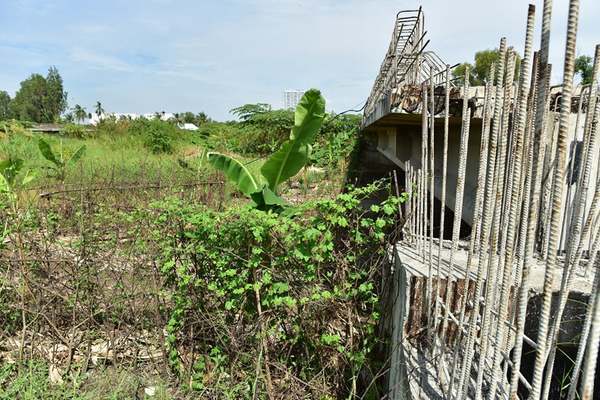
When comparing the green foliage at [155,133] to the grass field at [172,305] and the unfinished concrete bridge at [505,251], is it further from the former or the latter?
the unfinished concrete bridge at [505,251]

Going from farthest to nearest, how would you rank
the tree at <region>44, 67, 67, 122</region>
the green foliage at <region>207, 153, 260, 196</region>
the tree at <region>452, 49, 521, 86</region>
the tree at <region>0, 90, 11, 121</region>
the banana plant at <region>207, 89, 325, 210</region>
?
1. the tree at <region>0, 90, 11, 121</region>
2. the tree at <region>44, 67, 67, 122</region>
3. the green foliage at <region>207, 153, 260, 196</region>
4. the banana plant at <region>207, 89, 325, 210</region>
5. the tree at <region>452, 49, 521, 86</region>

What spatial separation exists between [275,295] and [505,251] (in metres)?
2.14

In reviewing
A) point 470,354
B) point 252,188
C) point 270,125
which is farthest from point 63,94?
point 470,354

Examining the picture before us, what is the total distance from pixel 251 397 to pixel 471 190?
306 cm

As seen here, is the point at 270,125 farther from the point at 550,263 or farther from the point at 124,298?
the point at 550,263

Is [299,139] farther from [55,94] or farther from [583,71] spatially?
[55,94]

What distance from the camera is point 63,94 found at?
66.8 meters

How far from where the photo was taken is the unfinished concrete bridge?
1.24 metres

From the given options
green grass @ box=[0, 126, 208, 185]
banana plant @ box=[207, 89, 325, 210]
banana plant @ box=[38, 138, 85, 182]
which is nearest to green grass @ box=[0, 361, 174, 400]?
banana plant @ box=[207, 89, 325, 210]

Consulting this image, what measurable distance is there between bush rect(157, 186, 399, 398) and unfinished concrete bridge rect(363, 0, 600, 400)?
0.36 m

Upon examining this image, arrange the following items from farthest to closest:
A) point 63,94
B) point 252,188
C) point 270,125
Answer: point 63,94, point 270,125, point 252,188

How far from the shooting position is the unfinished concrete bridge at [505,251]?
1.24 meters

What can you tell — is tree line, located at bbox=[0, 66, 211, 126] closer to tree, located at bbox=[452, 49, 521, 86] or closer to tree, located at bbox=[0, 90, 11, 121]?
tree, located at bbox=[0, 90, 11, 121]

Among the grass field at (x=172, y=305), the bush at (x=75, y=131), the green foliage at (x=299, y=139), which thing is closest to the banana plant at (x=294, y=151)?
the green foliage at (x=299, y=139)
